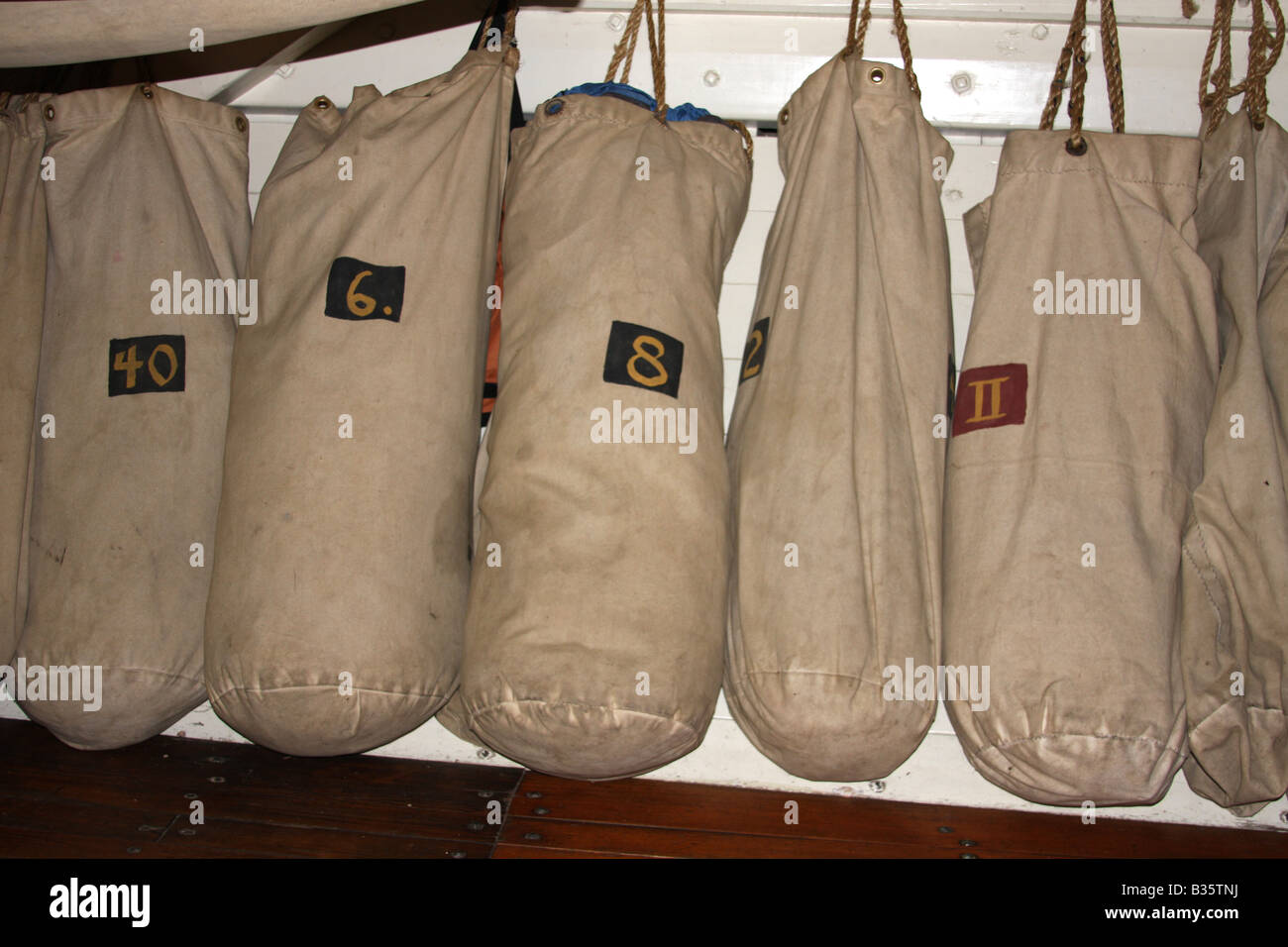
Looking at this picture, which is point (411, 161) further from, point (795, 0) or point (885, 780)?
point (885, 780)

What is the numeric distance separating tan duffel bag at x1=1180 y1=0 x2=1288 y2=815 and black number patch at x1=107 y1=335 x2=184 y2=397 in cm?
121

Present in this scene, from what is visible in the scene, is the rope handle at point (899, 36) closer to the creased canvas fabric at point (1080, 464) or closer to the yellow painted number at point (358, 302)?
the creased canvas fabric at point (1080, 464)

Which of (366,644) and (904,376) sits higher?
(904,376)

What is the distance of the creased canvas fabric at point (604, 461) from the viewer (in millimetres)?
1053

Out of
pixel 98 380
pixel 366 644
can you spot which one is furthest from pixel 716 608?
pixel 98 380

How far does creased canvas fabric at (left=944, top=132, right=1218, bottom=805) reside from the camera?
1.05 m

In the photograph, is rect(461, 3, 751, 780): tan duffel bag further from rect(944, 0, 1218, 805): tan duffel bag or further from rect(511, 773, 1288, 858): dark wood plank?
rect(944, 0, 1218, 805): tan duffel bag

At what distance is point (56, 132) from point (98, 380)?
1.30 ft

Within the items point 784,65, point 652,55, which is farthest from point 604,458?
point 784,65

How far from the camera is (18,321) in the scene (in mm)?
1364

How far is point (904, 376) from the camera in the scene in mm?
1201

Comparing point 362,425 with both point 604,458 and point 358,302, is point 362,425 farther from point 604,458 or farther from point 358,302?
point 604,458

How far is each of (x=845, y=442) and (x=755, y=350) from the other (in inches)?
8.0

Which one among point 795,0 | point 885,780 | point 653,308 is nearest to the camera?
point 653,308
